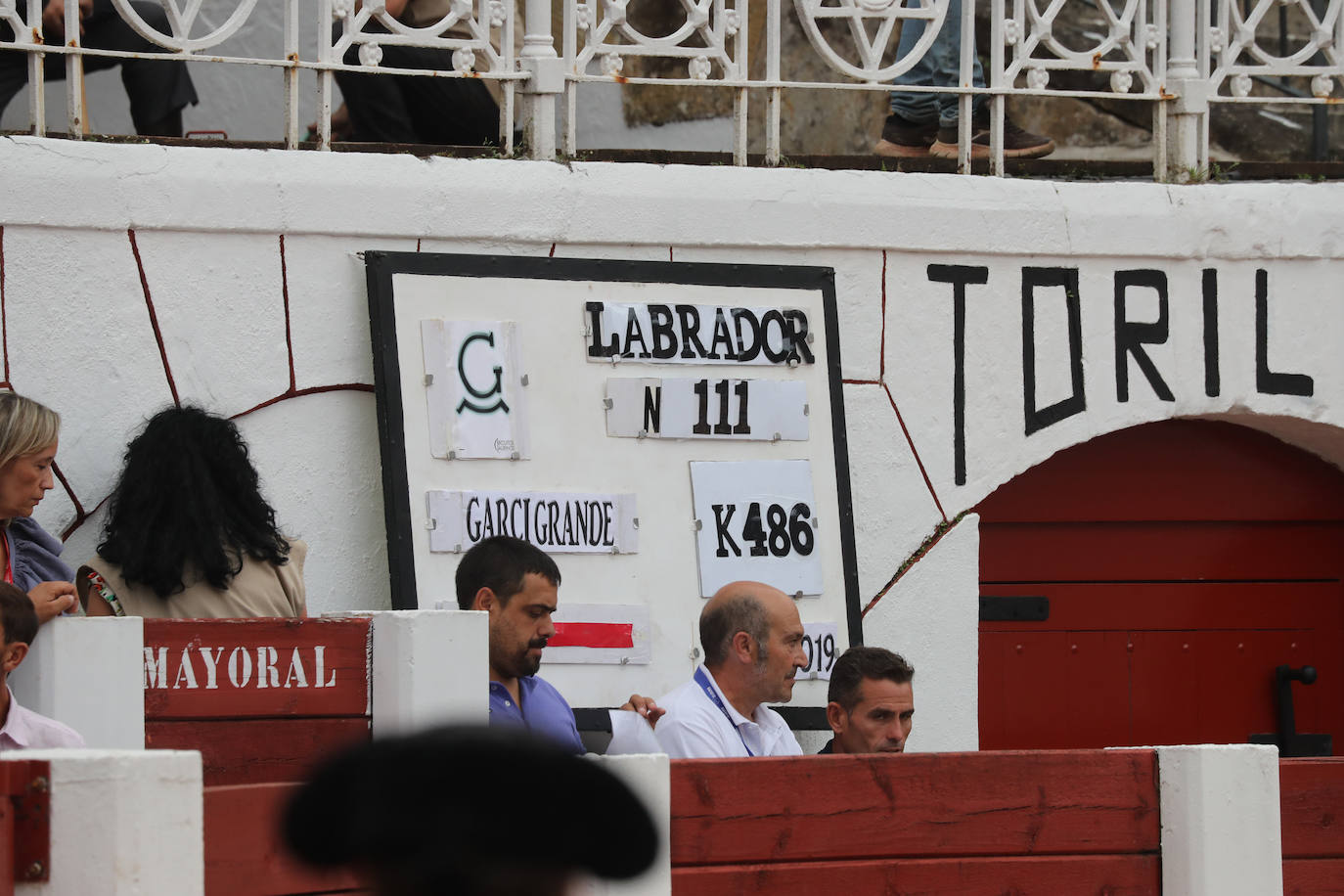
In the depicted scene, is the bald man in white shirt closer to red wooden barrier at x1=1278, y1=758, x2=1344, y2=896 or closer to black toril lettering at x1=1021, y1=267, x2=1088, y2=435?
red wooden barrier at x1=1278, y1=758, x2=1344, y2=896

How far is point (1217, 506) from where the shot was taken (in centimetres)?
730

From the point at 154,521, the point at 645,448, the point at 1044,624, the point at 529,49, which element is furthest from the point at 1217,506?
the point at 154,521

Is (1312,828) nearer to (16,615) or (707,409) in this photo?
(707,409)

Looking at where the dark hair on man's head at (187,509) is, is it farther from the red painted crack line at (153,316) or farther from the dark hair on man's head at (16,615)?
the dark hair on man's head at (16,615)

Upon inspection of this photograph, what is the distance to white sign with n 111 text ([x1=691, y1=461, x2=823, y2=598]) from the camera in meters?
6.07

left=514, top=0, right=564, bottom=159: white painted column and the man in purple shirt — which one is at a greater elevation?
left=514, top=0, right=564, bottom=159: white painted column

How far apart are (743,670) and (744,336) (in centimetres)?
129

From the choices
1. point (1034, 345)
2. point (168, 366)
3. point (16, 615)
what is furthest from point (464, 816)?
point (1034, 345)

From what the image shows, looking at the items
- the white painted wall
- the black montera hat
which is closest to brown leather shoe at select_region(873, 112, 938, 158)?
the white painted wall

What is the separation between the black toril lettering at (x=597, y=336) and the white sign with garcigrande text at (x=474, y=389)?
0.72 ft

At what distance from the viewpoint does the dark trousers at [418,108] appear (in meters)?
6.36

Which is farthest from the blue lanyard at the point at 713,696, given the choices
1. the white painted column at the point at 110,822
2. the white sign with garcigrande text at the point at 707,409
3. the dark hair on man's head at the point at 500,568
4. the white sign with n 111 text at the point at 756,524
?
the white painted column at the point at 110,822

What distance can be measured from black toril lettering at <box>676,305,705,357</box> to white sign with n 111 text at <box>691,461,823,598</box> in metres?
0.32

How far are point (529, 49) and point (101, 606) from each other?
208 centimetres
